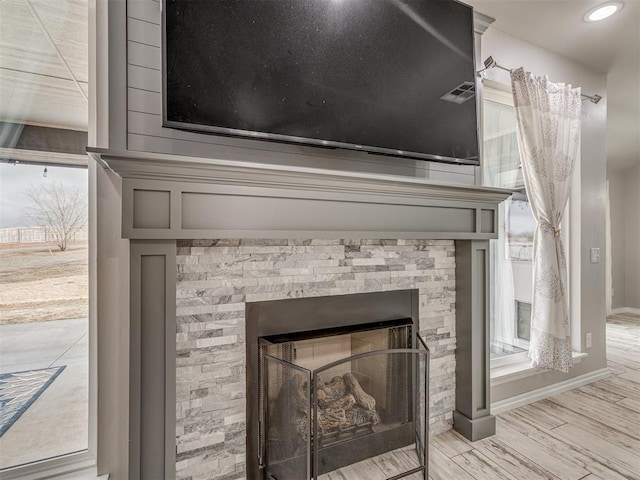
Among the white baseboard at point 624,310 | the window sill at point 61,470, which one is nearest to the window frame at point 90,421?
the window sill at point 61,470

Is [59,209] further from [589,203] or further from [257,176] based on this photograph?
[589,203]

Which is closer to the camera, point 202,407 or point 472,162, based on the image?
point 202,407

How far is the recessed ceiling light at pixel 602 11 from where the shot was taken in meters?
2.11

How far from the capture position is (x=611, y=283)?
17.8 feet

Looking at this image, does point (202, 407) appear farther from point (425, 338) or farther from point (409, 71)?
point (409, 71)

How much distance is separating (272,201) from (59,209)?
0.80 metres

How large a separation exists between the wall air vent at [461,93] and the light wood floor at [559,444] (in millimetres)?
1842

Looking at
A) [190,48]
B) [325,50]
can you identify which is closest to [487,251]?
[325,50]

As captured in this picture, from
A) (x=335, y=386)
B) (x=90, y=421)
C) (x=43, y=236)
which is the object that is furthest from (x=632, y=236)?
(x=43, y=236)

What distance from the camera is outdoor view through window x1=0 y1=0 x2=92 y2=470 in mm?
1264

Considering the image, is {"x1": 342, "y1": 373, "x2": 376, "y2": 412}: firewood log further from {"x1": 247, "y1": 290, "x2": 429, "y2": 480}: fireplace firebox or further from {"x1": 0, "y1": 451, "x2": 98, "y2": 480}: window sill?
{"x1": 0, "y1": 451, "x2": 98, "y2": 480}: window sill

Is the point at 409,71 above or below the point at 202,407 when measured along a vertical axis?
above

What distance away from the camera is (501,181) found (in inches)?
98.0

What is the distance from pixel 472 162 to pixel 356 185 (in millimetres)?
772
